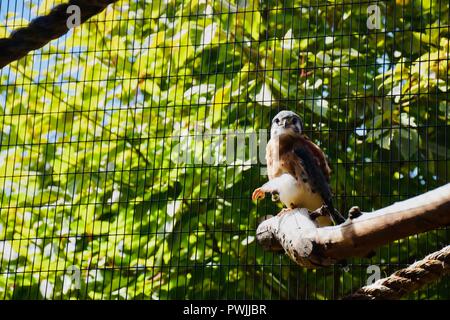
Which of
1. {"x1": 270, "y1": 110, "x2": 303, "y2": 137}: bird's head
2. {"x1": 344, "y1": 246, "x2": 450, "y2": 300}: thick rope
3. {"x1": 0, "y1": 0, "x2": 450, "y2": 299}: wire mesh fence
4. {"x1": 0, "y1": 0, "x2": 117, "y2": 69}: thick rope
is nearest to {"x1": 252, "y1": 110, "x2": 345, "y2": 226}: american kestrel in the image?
{"x1": 270, "y1": 110, "x2": 303, "y2": 137}: bird's head

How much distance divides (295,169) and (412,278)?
103cm

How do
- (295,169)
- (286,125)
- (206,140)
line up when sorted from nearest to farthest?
(295,169) < (286,125) < (206,140)

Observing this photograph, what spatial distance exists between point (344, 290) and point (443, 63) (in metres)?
1.40

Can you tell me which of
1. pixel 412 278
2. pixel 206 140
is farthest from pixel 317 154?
pixel 206 140

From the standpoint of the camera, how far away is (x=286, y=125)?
364cm

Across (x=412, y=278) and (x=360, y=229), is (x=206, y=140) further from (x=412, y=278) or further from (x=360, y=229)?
(x=360, y=229)

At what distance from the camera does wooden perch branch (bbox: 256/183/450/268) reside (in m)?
1.95

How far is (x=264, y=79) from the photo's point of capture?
4.82m

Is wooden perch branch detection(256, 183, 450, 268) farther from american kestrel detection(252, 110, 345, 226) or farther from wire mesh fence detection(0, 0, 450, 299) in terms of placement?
wire mesh fence detection(0, 0, 450, 299)

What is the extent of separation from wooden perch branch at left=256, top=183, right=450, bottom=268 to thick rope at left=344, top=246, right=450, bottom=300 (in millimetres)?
314

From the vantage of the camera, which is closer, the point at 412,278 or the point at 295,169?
the point at 412,278

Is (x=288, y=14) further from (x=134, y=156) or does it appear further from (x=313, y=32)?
(x=134, y=156)

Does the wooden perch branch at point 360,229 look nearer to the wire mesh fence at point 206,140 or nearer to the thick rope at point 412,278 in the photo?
the thick rope at point 412,278
